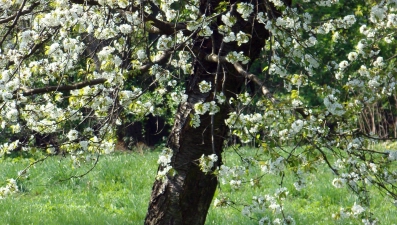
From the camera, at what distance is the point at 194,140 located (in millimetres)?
4098

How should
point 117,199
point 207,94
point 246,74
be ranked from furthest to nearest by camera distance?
point 117,199 → point 207,94 → point 246,74

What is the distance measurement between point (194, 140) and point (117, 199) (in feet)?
12.1

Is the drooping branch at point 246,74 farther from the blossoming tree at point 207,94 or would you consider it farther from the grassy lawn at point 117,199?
the grassy lawn at point 117,199

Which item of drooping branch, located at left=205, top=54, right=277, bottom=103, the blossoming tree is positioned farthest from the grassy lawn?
drooping branch, located at left=205, top=54, right=277, bottom=103

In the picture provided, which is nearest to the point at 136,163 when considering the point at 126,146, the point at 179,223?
the point at 179,223

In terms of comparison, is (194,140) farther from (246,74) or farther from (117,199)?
(117,199)

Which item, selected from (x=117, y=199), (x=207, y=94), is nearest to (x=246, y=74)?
(x=207, y=94)

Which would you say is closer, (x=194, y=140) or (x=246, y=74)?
(x=246, y=74)

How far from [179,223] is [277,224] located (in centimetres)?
80

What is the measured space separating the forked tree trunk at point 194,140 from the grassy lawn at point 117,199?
1789mm

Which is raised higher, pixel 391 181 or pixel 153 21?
pixel 153 21

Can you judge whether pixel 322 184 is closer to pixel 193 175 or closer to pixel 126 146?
pixel 193 175

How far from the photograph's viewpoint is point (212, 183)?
423 centimetres

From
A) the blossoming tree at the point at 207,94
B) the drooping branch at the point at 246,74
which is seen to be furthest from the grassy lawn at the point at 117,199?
the drooping branch at the point at 246,74
